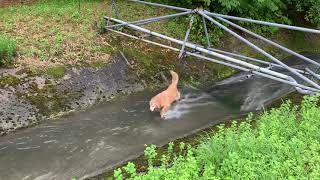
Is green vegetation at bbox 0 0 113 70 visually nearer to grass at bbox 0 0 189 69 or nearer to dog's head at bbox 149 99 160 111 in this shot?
grass at bbox 0 0 189 69

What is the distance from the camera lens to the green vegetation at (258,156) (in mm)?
6266

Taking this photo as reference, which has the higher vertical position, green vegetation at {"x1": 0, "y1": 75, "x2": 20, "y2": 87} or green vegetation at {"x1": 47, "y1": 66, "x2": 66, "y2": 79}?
green vegetation at {"x1": 47, "y1": 66, "x2": 66, "y2": 79}

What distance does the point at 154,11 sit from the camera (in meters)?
16.3

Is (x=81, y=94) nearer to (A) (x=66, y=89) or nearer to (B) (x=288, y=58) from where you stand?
(A) (x=66, y=89)

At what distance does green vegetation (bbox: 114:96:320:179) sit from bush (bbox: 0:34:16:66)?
534cm

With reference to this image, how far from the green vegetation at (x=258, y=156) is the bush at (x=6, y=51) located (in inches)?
210

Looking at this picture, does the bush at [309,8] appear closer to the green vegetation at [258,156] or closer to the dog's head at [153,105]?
the dog's head at [153,105]

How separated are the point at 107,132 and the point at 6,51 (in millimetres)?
3675

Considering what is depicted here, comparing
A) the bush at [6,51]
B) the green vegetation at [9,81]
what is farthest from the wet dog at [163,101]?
the bush at [6,51]

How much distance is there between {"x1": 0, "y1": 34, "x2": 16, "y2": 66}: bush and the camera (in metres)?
11.4

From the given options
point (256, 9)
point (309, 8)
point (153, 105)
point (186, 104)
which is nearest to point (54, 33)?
point (153, 105)

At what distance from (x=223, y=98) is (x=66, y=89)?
470 centimetres

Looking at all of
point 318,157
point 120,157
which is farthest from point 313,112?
point 120,157

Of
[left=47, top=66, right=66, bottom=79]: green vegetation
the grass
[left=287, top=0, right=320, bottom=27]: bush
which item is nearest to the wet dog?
the grass
